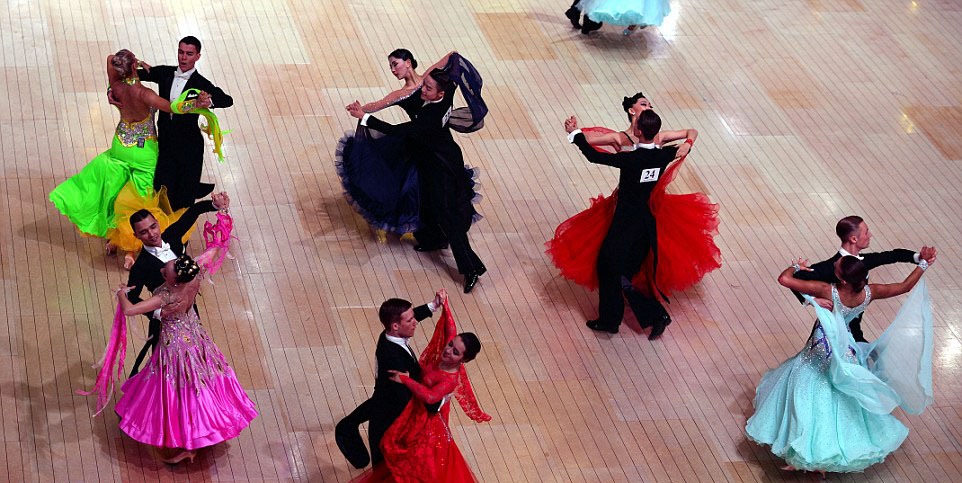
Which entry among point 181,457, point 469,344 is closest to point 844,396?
point 469,344

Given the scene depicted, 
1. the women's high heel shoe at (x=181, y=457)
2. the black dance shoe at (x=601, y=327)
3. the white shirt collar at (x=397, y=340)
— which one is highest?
the white shirt collar at (x=397, y=340)

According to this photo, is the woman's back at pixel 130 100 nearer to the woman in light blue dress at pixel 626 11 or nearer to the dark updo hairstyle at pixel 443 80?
the dark updo hairstyle at pixel 443 80

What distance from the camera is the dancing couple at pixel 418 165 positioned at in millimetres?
Result: 7691

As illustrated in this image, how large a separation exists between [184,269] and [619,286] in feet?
9.38

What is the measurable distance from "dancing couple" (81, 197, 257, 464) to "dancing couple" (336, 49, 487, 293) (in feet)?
5.81

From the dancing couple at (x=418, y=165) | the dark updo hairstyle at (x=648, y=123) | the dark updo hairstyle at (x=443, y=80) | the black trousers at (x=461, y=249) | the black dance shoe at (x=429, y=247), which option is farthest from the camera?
the black dance shoe at (x=429, y=247)

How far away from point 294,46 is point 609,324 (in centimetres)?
418

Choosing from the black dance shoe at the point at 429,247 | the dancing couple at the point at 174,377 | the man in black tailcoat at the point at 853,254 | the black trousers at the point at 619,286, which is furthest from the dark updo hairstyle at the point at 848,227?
the dancing couple at the point at 174,377

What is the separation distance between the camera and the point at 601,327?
301 inches

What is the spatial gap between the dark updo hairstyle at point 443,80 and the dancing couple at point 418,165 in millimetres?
57

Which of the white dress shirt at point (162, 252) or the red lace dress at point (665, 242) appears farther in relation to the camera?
the red lace dress at point (665, 242)

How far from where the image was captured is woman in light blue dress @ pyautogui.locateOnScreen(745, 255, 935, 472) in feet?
21.3

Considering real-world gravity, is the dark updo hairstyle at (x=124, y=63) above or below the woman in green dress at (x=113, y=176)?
above

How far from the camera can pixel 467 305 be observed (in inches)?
305
